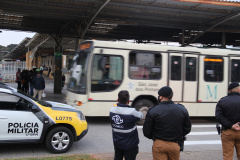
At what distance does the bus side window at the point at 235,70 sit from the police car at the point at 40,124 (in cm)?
713

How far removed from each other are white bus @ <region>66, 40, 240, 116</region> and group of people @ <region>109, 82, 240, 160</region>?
5.12 m

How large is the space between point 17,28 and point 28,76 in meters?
6.47

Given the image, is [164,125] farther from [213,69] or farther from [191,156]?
[213,69]

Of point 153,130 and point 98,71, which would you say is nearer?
point 153,130

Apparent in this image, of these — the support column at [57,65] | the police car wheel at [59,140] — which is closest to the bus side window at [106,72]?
the police car wheel at [59,140]

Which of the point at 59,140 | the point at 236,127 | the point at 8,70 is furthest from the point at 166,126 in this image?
the point at 8,70

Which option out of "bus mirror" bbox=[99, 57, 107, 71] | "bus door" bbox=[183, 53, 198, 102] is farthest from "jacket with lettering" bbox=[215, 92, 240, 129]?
"bus door" bbox=[183, 53, 198, 102]

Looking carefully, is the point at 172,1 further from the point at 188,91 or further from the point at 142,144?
the point at 142,144

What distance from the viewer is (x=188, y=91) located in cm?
1012

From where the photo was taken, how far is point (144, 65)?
970 cm

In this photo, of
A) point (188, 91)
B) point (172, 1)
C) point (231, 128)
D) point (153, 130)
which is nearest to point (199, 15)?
point (172, 1)

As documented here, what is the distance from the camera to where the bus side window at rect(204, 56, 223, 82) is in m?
10.4

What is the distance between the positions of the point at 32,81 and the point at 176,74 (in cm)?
836

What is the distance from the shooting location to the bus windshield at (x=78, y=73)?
9.23 meters
